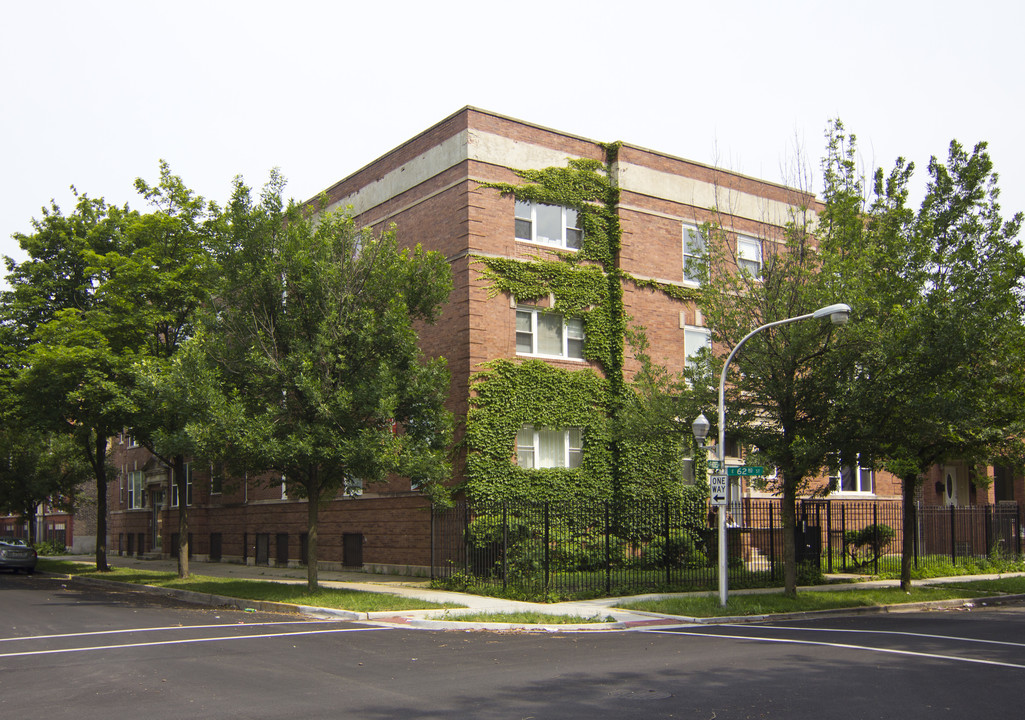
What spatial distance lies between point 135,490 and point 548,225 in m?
32.0

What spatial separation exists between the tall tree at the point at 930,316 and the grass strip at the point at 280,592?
1075 cm

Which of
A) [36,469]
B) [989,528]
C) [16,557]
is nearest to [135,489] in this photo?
[36,469]

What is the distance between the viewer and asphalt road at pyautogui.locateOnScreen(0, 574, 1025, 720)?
8844mm

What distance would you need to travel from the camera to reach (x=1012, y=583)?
83.0 feet

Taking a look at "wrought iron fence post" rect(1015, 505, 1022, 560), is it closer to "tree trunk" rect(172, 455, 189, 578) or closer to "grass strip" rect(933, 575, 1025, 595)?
"grass strip" rect(933, 575, 1025, 595)

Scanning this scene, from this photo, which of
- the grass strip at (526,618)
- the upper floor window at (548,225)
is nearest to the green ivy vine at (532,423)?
the upper floor window at (548,225)

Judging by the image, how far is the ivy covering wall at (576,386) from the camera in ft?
80.9

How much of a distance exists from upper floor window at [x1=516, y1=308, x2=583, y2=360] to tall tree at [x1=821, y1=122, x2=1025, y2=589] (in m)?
8.58

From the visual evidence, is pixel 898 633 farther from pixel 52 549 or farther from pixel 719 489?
pixel 52 549

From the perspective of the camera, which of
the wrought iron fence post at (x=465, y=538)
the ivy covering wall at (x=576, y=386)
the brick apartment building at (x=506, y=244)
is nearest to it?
the wrought iron fence post at (x=465, y=538)

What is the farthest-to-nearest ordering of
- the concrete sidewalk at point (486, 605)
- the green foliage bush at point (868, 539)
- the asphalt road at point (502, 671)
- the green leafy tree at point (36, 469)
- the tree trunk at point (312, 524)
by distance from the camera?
the green leafy tree at point (36, 469) < the green foliage bush at point (868, 539) < the tree trunk at point (312, 524) < the concrete sidewalk at point (486, 605) < the asphalt road at point (502, 671)

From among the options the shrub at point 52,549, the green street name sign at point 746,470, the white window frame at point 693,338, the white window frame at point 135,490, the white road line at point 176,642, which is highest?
the white window frame at point 693,338

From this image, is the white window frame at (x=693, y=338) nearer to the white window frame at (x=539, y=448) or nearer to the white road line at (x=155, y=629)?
the white window frame at (x=539, y=448)

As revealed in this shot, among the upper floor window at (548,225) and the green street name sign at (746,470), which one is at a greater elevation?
the upper floor window at (548,225)
